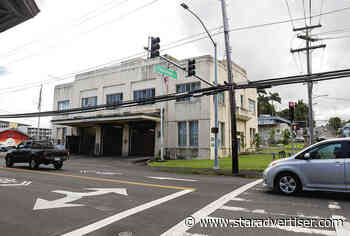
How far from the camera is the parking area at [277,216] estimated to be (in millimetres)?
4359

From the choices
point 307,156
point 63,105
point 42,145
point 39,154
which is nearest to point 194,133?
point 42,145

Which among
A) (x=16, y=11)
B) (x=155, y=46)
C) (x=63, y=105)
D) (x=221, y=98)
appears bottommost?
(x=16, y=11)

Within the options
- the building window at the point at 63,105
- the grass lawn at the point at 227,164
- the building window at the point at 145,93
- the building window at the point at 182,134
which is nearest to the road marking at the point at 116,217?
the grass lawn at the point at 227,164

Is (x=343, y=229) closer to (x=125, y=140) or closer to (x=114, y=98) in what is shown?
(x=125, y=140)

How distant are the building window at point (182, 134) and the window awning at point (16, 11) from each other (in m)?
20.4

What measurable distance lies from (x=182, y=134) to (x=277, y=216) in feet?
63.4

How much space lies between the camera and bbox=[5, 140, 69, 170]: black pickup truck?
14.6 m

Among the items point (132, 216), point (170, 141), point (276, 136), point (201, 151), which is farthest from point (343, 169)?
point (276, 136)

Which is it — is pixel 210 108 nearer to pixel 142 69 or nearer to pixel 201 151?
pixel 201 151

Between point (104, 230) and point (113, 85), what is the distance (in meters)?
26.7

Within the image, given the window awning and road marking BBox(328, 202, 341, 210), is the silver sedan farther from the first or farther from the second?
the window awning

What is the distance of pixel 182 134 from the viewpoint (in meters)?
24.4

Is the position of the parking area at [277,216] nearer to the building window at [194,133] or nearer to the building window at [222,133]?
the building window at [194,133]

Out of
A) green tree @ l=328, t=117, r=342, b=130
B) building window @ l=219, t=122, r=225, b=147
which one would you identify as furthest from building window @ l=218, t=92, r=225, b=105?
green tree @ l=328, t=117, r=342, b=130
